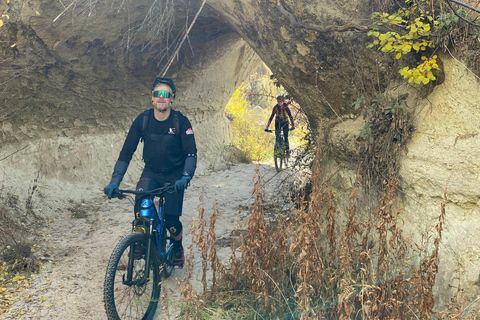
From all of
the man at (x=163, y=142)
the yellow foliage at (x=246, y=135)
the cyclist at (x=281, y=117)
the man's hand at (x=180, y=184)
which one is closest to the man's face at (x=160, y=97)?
the man at (x=163, y=142)

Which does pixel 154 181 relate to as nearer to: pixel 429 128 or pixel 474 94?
pixel 429 128

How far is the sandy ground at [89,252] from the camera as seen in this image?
3.79m

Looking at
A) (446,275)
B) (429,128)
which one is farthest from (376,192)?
(446,275)

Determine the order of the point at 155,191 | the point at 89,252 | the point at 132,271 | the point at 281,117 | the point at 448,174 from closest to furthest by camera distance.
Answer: the point at 448,174, the point at 132,271, the point at 155,191, the point at 89,252, the point at 281,117

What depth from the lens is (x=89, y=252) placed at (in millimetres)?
5195

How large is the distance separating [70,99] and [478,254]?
6345 millimetres

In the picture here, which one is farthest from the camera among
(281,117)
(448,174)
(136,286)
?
(281,117)

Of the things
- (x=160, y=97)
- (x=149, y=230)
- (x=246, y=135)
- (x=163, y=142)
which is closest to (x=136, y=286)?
(x=149, y=230)

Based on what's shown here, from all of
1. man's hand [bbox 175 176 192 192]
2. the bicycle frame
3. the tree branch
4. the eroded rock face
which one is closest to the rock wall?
the eroded rock face

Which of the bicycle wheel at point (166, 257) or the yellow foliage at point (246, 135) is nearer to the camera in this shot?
the bicycle wheel at point (166, 257)

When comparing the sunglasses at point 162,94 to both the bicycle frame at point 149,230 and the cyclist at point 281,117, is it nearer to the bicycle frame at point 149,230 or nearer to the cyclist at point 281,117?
the bicycle frame at point 149,230

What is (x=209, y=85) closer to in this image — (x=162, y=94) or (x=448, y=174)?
(x=162, y=94)

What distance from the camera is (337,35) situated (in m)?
4.31

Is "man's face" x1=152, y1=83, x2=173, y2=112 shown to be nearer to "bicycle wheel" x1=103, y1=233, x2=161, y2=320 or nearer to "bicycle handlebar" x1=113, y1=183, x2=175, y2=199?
"bicycle handlebar" x1=113, y1=183, x2=175, y2=199
